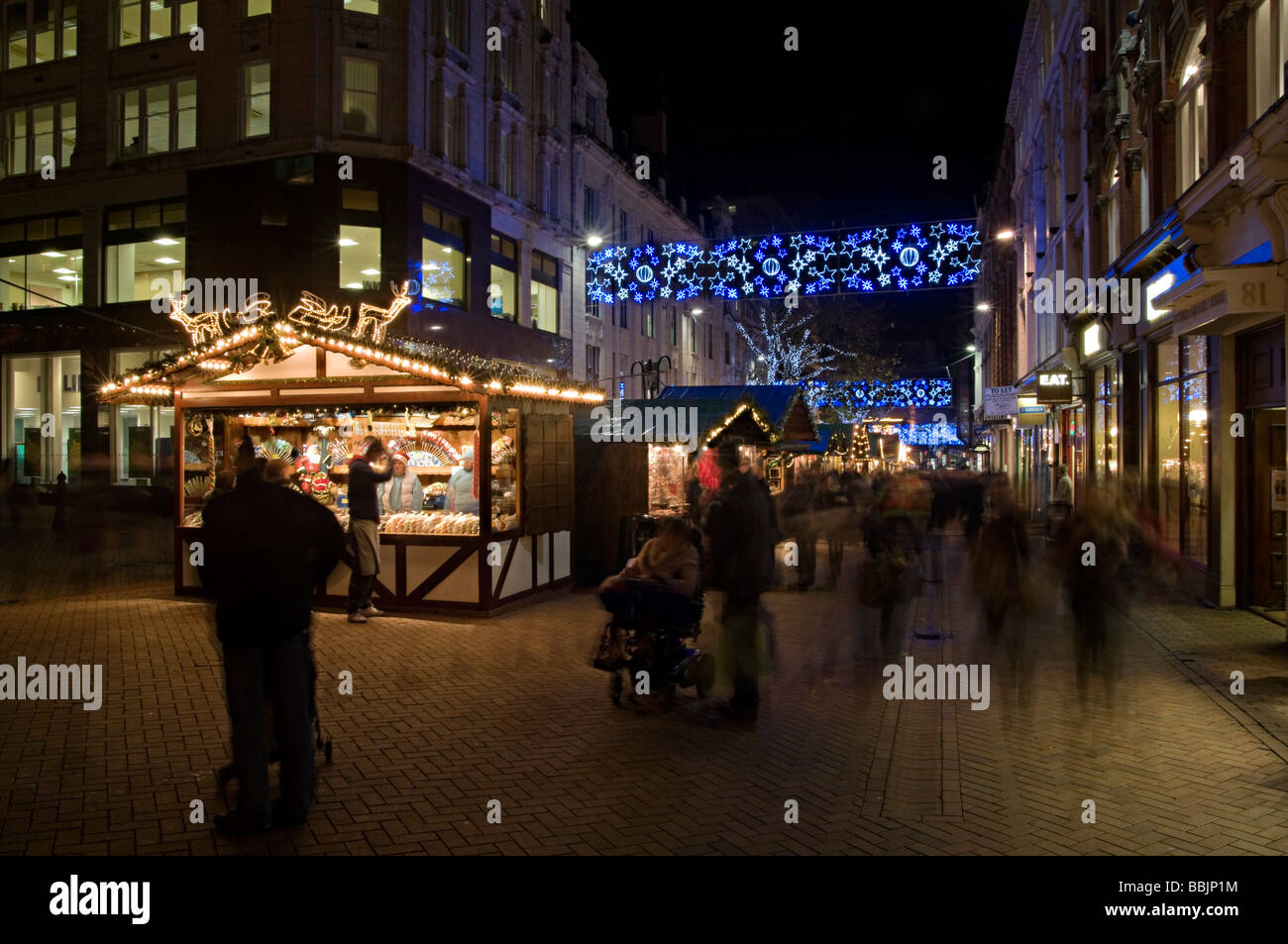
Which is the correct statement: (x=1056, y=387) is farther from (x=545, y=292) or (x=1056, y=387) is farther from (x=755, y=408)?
(x=545, y=292)

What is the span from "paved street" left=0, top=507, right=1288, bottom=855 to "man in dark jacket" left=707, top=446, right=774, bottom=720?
0.30 m

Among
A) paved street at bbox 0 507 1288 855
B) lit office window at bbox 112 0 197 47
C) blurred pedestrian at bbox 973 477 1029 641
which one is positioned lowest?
paved street at bbox 0 507 1288 855

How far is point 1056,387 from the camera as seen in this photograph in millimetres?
19484

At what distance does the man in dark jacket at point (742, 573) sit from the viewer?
7.05 meters

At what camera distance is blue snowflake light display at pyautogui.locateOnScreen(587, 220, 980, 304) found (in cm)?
1880

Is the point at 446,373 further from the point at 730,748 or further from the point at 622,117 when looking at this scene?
the point at 622,117

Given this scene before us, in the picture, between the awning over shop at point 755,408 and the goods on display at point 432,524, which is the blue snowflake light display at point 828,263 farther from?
the goods on display at point 432,524

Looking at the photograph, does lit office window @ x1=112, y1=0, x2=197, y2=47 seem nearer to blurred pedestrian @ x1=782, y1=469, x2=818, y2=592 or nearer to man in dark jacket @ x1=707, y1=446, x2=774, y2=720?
blurred pedestrian @ x1=782, y1=469, x2=818, y2=592

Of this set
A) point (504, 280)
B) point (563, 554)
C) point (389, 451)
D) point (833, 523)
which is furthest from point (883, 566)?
point (504, 280)

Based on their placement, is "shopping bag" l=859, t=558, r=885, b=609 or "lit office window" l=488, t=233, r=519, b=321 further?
"lit office window" l=488, t=233, r=519, b=321

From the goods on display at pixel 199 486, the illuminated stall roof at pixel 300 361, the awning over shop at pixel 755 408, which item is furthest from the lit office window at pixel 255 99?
the goods on display at pixel 199 486

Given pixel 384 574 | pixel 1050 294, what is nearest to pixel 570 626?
pixel 384 574

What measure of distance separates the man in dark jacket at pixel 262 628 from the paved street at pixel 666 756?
24 cm

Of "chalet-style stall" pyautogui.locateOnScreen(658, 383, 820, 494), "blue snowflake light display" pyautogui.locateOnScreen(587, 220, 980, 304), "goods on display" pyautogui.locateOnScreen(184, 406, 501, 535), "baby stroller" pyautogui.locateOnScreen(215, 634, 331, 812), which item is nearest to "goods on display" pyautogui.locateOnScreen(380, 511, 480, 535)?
"goods on display" pyautogui.locateOnScreen(184, 406, 501, 535)
